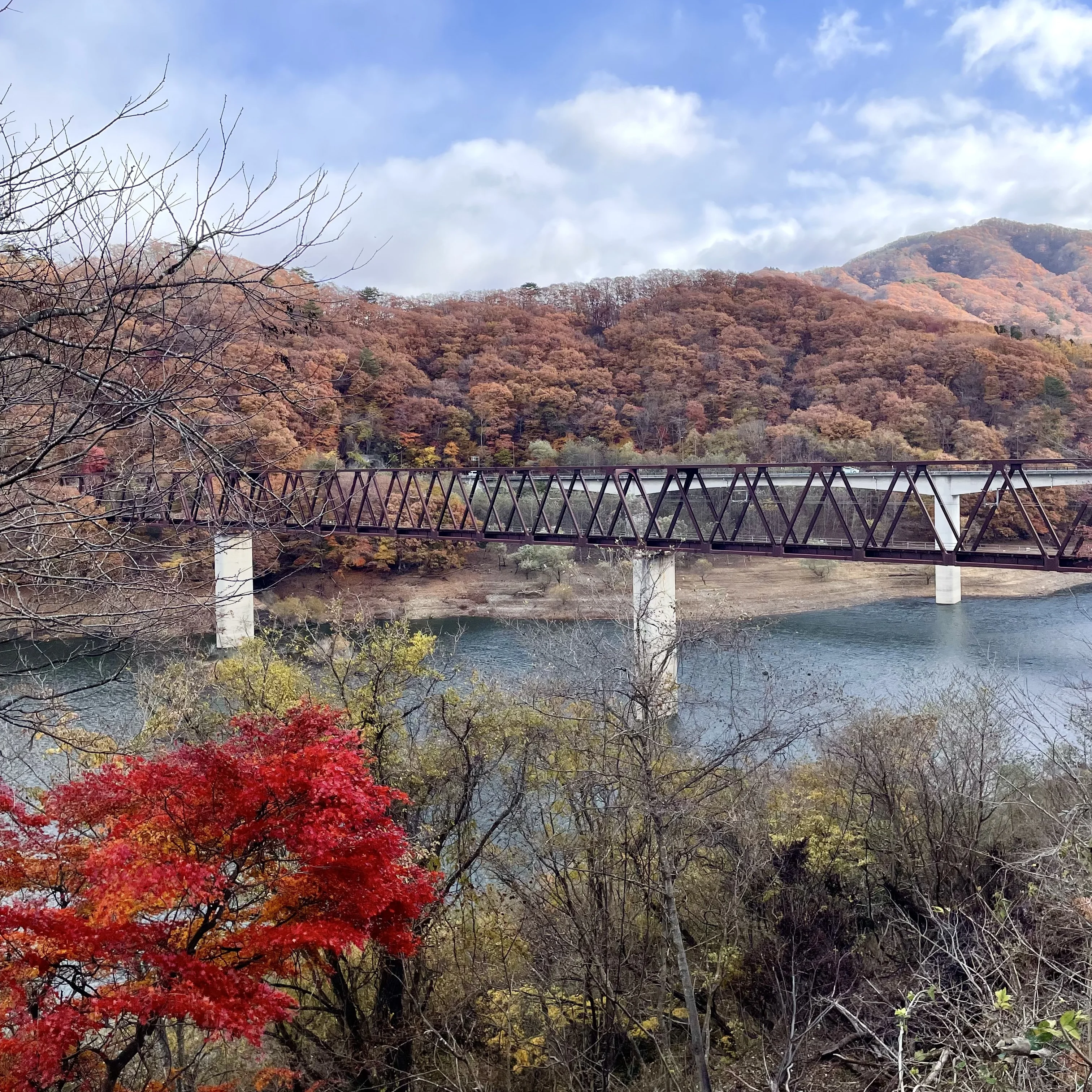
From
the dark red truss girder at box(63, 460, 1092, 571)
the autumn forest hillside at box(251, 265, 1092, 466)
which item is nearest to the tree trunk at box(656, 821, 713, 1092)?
the dark red truss girder at box(63, 460, 1092, 571)

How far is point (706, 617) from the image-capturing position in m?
14.0

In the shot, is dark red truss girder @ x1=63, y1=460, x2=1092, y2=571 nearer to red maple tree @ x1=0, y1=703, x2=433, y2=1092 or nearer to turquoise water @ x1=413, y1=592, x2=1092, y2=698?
red maple tree @ x1=0, y1=703, x2=433, y2=1092

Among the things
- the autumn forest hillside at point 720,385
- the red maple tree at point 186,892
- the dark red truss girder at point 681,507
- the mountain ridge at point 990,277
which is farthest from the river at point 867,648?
the mountain ridge at point 990,277

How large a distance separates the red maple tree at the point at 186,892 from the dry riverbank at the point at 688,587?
21.6 m

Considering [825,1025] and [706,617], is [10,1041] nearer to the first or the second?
[825,1025]

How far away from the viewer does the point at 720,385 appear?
4688 cm

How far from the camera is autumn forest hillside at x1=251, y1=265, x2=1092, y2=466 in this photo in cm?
4031

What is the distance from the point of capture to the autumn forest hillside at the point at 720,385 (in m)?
40.3

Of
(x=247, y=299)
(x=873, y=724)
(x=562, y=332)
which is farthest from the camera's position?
(x=562, y=332)

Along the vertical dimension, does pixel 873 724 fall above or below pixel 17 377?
below

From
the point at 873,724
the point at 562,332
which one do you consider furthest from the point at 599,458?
the point at 873,724

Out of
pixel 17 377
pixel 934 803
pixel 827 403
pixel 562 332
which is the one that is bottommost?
pixel 934 803

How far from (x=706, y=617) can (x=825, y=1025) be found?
674 cm

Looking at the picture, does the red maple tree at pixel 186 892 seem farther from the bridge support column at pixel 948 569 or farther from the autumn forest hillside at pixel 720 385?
the bridge support column at pixel 948 569
